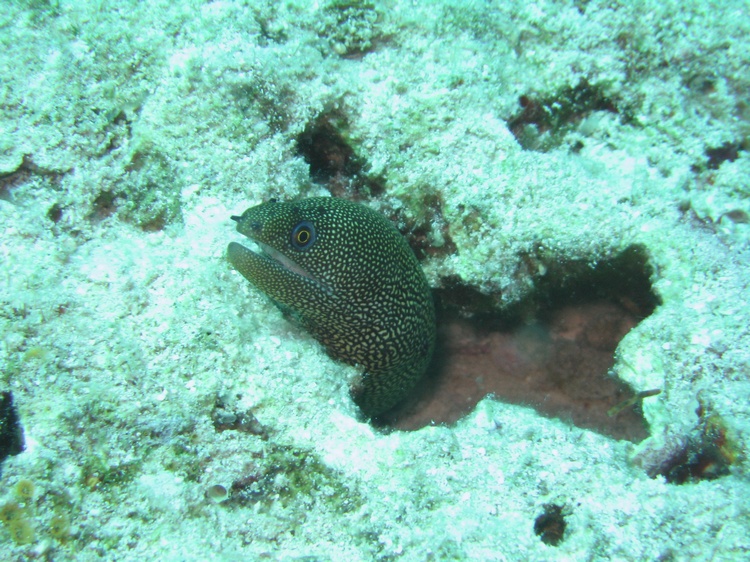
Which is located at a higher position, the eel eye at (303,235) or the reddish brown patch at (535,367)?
the eel eye at (303,235)

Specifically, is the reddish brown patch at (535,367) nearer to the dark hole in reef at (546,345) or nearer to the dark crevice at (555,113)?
the dark hole in reef at (546,345)

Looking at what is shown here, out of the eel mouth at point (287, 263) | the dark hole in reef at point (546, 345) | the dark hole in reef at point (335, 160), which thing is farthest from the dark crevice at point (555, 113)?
the eel mouth at point (287, 263)

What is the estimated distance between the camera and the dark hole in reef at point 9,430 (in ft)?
6.81

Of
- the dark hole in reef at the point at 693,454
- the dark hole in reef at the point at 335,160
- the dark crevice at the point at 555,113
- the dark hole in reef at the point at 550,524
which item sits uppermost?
the dark crevice at the point at 555,113

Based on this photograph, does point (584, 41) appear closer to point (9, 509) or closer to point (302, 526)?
point (302, 526)

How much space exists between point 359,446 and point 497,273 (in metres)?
1.76

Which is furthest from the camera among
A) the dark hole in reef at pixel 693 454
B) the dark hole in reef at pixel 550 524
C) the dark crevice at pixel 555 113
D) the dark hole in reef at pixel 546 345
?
the dark crevice at pixel 555 113

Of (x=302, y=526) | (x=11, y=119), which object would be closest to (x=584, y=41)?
(x=302, y=526)

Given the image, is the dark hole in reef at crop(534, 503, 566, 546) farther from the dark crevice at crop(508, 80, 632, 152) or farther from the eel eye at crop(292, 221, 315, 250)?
the dark crevice at crop(508, 80, 632, 152)

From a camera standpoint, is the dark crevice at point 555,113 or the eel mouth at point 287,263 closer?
the eel mouth at point 287,263

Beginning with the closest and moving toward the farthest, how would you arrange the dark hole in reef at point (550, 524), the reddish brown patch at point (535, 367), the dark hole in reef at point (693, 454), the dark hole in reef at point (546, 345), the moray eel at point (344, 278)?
the dark hole in reef at point (550, 524) → the dark hole in reef at point (693, 454) → the moray eel at point (344, 278) → the dark hole in reef at point (546, 345) → the reddish brown patch at point (535, 367)

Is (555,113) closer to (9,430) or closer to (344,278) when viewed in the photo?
(344,278)

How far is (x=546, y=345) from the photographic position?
3.96 meters

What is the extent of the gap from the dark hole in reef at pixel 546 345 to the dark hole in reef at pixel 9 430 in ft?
9.13
